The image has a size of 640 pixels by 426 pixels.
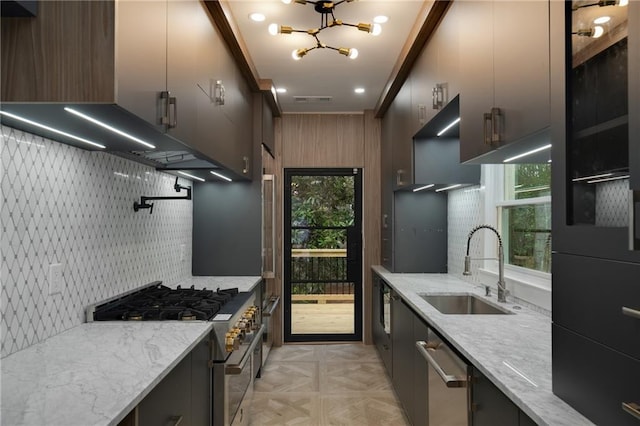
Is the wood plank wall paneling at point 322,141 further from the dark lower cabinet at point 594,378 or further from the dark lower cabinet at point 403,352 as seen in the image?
the dark lower cabinet at point 594,378

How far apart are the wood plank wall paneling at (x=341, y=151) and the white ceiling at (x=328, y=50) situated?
0.37 metres

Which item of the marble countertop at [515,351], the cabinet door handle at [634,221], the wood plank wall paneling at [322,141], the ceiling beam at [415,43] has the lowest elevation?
the marble countertop at [515,351]

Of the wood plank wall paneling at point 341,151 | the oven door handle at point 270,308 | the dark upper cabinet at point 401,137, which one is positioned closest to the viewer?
the dark upper cabinet at point 401,137

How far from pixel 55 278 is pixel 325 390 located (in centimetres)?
233

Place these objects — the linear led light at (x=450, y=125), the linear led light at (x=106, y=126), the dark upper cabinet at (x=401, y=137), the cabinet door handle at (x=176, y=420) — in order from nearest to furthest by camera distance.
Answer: the linear led light at (x=106, y=126) < the cabinet door handle at (x=176, y=420) < the linear led light at (x=450, y=125) < the dark upper cabinet at (x=401, y=137)

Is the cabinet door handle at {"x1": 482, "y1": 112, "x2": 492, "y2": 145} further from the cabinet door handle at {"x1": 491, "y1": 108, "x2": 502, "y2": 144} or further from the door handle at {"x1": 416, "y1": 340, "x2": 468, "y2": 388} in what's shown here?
the door handle at {"x1": 416, "y1": 340, "x2": 468, "y2": 388}

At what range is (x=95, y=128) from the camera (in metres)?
1.51

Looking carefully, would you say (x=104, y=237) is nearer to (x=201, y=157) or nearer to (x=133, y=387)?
(x=201, y=157)

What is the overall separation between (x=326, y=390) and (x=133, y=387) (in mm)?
2515

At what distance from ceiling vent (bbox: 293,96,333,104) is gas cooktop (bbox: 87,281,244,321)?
2.24 metres

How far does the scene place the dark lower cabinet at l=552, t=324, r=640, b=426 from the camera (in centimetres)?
82

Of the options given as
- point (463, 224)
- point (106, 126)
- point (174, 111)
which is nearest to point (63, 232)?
point (106, 126)

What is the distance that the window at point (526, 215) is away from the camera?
7.61ft

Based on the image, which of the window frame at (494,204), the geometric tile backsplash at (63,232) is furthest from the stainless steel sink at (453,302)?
the geometric tile backsplash at (63,232)
